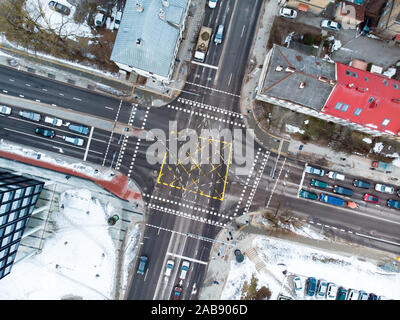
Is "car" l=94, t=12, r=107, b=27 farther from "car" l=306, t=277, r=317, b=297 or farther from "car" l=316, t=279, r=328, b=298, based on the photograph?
"car" l=316, t=279, r=328, b=298

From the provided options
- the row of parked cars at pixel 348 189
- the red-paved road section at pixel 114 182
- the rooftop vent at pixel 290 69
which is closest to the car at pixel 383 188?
the row of parked cars at pixel 348 189

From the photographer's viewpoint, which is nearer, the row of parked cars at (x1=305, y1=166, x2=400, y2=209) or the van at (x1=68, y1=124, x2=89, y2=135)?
the van at (x1=68, y1=124, x2=89, y2=135)

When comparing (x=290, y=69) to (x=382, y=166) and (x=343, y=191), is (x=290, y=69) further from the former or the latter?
(x=382, y=166)

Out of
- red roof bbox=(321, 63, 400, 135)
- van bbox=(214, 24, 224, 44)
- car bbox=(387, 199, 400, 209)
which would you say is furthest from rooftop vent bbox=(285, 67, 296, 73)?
car bbox=(387, 199, 400, 209)

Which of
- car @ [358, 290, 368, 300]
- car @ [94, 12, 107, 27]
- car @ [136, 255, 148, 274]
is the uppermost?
car @ [94, 12, 107, 27]

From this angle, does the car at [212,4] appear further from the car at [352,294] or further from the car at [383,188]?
the car at [352,294]

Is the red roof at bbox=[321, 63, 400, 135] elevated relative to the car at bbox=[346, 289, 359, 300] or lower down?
elevated

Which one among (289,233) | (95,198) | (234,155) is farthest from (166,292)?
(234,155)
